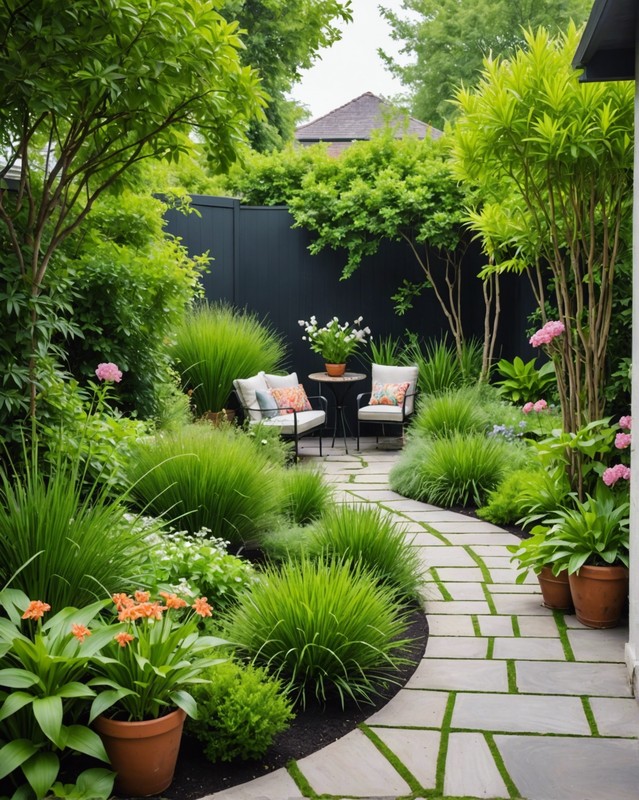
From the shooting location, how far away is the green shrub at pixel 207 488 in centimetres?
444

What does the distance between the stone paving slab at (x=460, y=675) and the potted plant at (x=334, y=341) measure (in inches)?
221

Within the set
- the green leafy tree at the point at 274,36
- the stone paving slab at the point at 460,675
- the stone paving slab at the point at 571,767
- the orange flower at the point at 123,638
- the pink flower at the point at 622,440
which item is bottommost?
the stone paving slab at the point at 460,675

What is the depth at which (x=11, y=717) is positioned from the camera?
250 centimetres

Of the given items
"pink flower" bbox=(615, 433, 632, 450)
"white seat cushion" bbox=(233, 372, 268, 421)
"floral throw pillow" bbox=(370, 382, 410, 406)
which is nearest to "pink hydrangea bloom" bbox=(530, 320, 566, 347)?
"pink flower" bbox=(615, 433, 632, 450)

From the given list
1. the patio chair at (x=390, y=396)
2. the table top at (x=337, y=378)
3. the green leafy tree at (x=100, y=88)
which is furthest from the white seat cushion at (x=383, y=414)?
the green leafy tree at (x=100, y=88)

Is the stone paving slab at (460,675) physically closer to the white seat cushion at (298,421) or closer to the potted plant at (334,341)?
the white seat cushion at (298,421)

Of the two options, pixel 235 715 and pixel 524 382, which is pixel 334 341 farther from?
A: pixel 235 715

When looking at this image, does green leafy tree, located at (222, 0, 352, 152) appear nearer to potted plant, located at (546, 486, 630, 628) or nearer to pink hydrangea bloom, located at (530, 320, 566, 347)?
pink hydrangea bloom, located at (530, 320, 566, 347)

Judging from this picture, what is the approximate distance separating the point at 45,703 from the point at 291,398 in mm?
5787

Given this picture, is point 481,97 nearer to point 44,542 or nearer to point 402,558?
point 402,558

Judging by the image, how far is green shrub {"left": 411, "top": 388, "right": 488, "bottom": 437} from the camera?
7062 millimetres

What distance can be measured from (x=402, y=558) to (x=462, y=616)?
1.24ft

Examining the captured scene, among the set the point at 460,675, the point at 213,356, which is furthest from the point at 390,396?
the point at 460,675

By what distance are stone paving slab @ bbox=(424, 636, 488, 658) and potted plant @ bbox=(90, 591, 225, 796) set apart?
121cm
